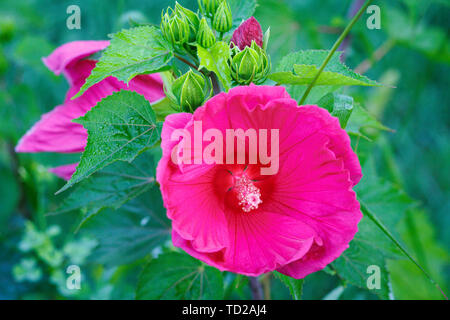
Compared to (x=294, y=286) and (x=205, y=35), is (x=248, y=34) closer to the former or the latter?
(x=205, y=35)

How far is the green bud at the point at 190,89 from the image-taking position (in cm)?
44

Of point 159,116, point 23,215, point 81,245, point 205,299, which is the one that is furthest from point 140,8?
point 205,299

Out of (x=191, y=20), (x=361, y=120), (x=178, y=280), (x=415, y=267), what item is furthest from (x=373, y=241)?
(x=415, y=267)

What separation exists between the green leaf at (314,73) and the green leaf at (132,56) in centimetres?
12

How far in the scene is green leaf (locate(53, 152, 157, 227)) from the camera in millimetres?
545

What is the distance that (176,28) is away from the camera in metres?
0.46

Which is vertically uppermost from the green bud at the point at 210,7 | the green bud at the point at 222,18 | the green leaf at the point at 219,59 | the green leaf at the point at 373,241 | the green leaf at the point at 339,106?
the green bud at the point at 210,7

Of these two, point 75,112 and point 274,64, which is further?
point 274,64

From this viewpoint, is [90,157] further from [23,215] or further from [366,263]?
[23,215]

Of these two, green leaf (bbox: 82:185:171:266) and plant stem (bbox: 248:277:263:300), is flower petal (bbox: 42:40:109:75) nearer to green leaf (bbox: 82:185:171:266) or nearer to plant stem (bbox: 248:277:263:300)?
green leaf (bbox: 82:185:171:266)

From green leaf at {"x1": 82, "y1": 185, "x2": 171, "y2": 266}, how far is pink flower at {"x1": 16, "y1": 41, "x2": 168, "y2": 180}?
159mm

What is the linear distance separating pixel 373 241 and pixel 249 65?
0.98ft

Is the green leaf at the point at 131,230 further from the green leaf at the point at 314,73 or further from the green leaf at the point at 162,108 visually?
the green leaf at the point at 314,73

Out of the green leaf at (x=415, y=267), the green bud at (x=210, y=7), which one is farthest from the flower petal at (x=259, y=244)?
the green leaf at (x=415, y=267)
